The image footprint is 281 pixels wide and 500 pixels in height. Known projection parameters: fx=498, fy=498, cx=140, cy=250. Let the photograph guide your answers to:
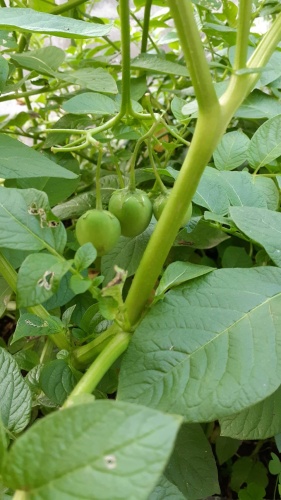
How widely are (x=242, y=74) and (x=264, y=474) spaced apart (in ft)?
1.70

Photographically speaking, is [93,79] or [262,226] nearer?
[262,226]

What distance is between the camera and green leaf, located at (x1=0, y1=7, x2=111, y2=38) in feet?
1.55

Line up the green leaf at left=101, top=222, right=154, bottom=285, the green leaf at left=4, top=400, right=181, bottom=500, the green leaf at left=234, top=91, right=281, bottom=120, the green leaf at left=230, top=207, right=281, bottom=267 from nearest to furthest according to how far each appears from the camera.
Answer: the green leaf at left=4, top=400, right=181, bottom=500, the green leaf at left=230, top=207, right=281, bottom=267, the green leaf at left=101, top=222, right=154, bottom=285, the green leaf at left=234, top=91, right=281, bottom=120

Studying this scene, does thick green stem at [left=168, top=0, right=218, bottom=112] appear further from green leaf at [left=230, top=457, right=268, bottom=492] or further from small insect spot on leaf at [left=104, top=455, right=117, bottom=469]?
green leaf at [left=230, top=457, right=268, bottom=492]

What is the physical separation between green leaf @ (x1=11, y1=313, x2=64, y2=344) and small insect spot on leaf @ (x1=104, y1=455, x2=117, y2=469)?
23cm

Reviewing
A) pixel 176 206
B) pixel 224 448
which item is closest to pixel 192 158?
pixel 176 206

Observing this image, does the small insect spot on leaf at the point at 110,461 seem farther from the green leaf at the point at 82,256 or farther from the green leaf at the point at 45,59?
the green leaf at the point at 45,59

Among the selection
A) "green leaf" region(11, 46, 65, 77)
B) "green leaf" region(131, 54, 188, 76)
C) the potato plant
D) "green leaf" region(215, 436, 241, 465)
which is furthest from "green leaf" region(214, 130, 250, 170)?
"green leaf" region(215, 436, 241, 465)

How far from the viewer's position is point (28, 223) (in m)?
0.40

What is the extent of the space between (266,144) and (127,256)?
216 mm

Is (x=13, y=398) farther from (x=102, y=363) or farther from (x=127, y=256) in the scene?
(x=127, y=256)

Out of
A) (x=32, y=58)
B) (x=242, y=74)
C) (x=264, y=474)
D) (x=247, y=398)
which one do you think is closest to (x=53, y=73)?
(x=32, y=58)

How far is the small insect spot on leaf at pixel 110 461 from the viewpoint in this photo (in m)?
0.23

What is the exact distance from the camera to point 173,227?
0.44m
